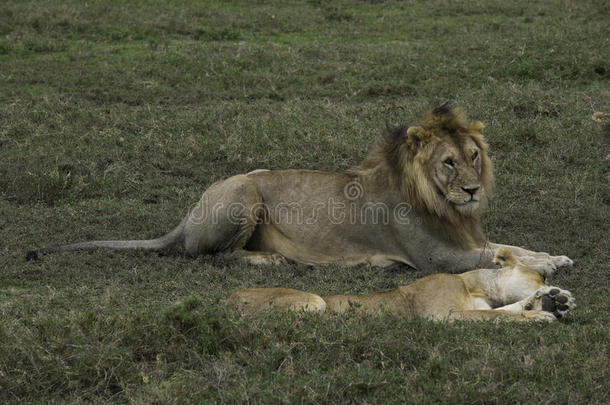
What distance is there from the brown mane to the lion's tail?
1754mm

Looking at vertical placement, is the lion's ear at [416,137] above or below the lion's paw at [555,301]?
above

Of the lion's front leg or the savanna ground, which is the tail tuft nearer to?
the savanna ground

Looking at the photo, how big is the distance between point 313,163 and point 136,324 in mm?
4422

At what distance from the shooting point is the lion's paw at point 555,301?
5.32m

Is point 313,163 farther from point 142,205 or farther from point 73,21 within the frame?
point 73,21

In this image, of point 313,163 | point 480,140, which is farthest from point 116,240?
point 480,140

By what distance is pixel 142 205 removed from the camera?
27.4 feet

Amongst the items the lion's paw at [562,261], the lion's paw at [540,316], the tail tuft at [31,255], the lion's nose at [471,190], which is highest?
the lion's nose at [471,190]

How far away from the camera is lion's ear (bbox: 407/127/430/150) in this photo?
674 cm

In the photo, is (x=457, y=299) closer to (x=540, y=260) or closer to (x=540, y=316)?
(x=540, y=316)

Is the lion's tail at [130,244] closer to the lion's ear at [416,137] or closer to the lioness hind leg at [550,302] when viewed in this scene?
the lion's ear at [416,137]

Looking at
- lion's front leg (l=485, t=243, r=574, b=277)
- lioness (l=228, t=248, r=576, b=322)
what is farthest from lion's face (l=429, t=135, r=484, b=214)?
lioness (l=228, t=248, r=576, b=322)

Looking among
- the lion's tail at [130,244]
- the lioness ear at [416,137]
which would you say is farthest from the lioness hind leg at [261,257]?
the lioness ear at [416,137]

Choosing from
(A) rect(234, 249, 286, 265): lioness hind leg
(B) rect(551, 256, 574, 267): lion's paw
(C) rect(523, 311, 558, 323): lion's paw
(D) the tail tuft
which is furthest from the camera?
(A) rect(234, 249, 286, 265): lioness hind leg
